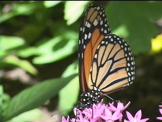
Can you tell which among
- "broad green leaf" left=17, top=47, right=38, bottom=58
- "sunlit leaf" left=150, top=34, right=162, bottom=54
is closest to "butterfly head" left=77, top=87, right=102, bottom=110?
"broad green leaf" left=17, top=47, right=38, bottom=58

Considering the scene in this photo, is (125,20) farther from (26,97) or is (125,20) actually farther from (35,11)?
(35,11)

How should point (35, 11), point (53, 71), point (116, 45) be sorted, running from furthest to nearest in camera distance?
point (53, 71) → point (35, 11) → point (116, 45)

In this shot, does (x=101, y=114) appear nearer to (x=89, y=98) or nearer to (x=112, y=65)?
(x=89, y=98)

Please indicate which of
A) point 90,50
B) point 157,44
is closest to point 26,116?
point 90,50

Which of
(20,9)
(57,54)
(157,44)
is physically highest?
(20,9)

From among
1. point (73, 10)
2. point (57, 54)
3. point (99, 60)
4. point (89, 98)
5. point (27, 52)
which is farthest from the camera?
point (27, 52)

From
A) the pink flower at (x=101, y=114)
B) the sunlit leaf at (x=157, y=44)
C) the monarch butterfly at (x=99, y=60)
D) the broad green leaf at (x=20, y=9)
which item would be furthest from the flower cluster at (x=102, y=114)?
the sunlit leaf at (x=157, y=44)

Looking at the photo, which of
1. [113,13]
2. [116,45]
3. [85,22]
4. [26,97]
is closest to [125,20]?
[113,13]

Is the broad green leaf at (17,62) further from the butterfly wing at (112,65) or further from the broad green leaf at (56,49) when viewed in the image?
the butterfly wing at (112,65)
